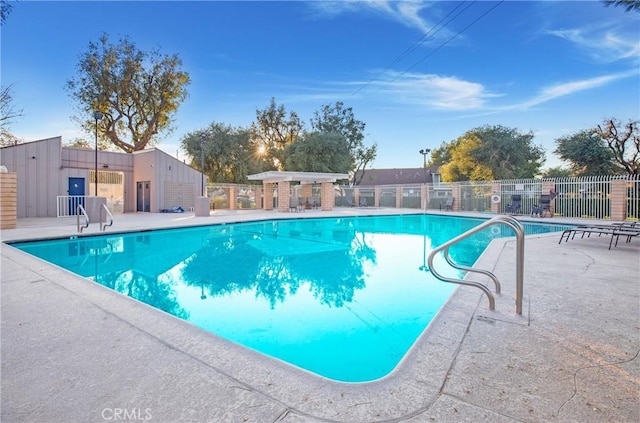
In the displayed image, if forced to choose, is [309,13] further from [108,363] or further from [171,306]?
[108,363]

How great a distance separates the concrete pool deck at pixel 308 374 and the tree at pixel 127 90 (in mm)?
28042

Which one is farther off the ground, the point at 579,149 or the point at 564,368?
the point at 579,149

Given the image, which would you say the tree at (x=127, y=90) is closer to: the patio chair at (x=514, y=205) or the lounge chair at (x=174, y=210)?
the lounge chair at (x=174, y=210)

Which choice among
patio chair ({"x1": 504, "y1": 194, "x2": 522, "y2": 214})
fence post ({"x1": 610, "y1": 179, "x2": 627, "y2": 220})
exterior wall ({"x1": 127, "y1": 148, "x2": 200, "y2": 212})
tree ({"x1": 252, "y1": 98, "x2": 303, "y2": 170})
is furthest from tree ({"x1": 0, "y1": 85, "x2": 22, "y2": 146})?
fence post ({"x1": 610, "y1": 179, "x2": 627, "y2": 220})

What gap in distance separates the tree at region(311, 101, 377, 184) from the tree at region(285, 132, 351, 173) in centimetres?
676

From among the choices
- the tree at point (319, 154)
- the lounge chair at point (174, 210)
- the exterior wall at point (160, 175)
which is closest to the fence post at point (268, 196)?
the tree at point (319, 154)

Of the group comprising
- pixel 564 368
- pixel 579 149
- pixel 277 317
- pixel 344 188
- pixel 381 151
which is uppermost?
pixel 381 151

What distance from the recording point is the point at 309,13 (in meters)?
14.4

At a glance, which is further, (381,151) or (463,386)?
(381,151)

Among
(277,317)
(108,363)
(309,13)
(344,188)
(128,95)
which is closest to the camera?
(108,363)

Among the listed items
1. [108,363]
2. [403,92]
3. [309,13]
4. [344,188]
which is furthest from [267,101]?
[108,363]

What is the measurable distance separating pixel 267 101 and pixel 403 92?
652 inches

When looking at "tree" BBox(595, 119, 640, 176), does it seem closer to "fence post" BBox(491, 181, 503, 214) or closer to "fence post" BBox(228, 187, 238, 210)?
"fence post" BBox(491, 181, 503, 214)

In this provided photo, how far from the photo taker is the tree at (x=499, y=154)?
25953 mm
